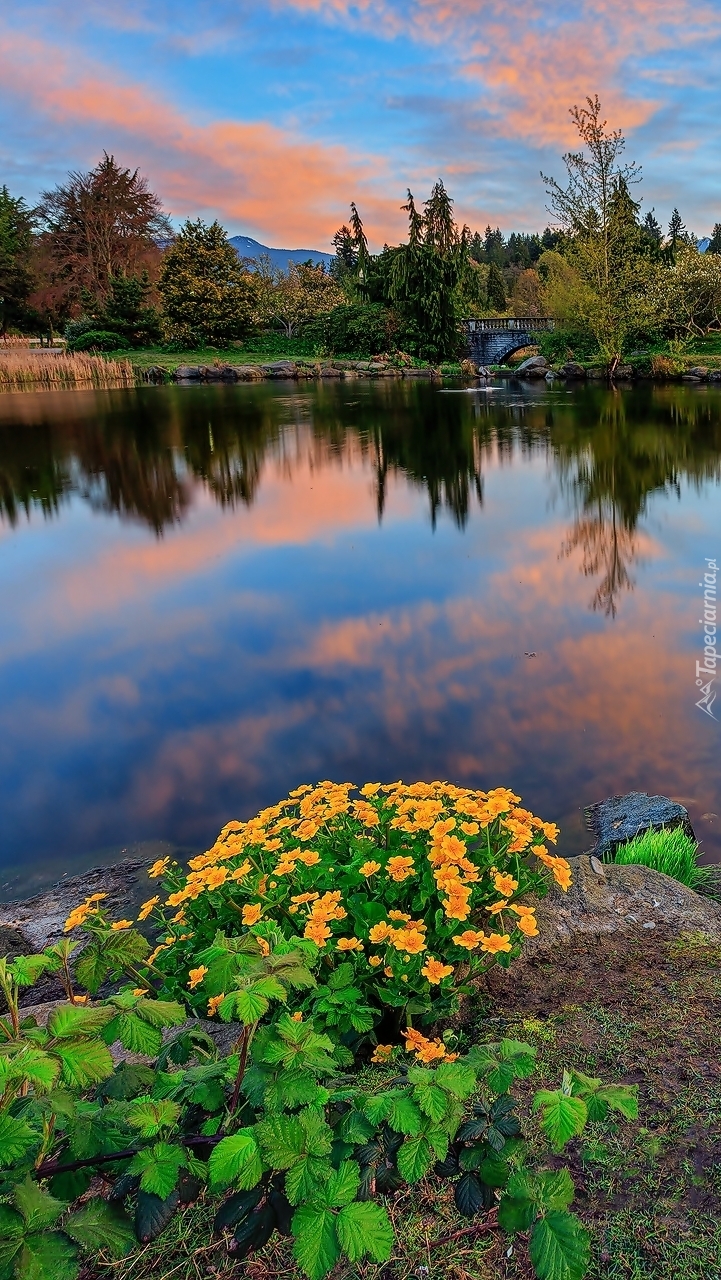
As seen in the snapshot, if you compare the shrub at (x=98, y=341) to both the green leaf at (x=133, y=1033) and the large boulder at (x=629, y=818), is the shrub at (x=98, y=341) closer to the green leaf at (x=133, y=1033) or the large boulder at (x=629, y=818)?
the large boulder at (x=629, y=818)

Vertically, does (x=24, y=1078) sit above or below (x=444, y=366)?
below

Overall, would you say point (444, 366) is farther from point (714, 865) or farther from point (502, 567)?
point (714, 865)

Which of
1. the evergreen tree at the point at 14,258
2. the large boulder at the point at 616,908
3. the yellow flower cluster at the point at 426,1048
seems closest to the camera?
the yellow flower cluster at the point at 426,1048

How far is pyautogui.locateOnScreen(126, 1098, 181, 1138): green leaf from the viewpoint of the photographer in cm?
130

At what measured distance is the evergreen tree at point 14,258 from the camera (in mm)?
47781

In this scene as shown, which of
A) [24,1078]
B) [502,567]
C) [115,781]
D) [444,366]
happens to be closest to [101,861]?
[115,781]

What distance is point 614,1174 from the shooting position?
165 centimetres

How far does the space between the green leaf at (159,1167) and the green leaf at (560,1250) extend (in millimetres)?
592

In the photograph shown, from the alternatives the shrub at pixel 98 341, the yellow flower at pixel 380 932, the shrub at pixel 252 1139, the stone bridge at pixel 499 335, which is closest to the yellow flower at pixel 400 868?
the yellow flower at pixel 380 932

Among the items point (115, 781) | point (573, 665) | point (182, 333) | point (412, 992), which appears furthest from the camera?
point (182, 333)

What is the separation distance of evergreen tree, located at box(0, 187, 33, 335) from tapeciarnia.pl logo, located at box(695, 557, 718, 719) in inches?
2058

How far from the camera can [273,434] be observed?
19.1m

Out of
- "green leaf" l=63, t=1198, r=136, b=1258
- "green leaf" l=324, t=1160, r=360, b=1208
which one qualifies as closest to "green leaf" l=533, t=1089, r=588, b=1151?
"green leaf" l=324, t=1160, r=360, b=1208

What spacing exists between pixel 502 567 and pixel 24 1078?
7.77 m
